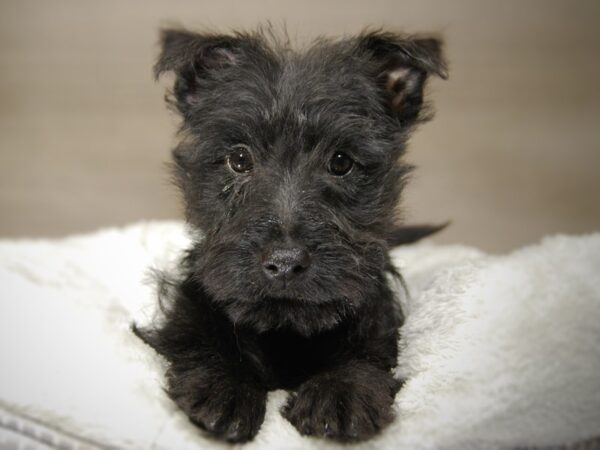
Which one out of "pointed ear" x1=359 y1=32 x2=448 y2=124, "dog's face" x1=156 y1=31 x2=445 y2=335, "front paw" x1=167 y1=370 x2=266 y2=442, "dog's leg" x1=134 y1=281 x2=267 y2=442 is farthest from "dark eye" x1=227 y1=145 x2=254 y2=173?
"front paw" x1=167 y1=370 x2=266 y2=442

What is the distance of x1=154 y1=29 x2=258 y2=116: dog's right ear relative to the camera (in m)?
3.06

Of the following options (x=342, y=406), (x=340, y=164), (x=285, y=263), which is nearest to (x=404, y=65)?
(x=340, y=164)

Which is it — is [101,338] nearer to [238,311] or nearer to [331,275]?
[238,311]

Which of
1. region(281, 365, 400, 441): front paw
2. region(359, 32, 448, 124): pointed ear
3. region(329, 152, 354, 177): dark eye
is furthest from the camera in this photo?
region(359, 32, 448, 124): pointed ear

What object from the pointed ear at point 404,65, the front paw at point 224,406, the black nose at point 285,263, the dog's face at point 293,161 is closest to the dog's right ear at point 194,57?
the dog's face at point 293,161

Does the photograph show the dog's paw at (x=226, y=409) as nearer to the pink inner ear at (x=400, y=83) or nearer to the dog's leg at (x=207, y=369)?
the dog's leg at (x=207, y=369)

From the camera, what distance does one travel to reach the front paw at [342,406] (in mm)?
2479

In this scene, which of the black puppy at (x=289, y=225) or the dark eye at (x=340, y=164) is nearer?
the black puppy at (x=289, y=225)

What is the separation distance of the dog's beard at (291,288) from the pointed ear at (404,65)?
882 mm

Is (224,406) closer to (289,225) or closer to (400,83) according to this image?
(289,225)

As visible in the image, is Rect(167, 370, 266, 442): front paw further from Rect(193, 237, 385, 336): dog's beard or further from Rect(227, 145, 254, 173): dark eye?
Rect(227, 145, 254, 173): dark eye

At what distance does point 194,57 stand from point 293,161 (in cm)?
66

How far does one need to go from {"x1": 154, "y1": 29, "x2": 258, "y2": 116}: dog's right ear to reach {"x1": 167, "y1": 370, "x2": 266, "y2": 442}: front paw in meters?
1.33

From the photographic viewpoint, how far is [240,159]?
119 inches
